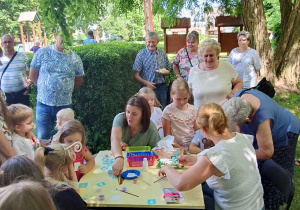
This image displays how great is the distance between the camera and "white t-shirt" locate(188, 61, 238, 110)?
3.57m

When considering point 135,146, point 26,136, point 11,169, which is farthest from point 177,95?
point 11,169

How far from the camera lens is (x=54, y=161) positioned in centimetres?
194

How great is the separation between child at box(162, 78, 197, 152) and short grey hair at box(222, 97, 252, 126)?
101 centimetres

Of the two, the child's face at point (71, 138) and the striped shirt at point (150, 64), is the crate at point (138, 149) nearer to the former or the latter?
the child's face at point (71, 138)

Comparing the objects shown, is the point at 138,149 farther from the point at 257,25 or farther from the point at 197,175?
the point at 257,25

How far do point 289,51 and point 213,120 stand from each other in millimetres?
6928

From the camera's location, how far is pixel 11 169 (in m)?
1.54

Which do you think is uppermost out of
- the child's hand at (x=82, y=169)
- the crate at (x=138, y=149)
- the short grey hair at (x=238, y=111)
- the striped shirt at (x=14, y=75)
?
the striped shirt at (x=14, y=75)

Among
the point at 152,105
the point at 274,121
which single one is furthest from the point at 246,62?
the point at 274,121

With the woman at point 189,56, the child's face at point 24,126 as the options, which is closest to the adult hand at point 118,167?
the child's face at point 24,126

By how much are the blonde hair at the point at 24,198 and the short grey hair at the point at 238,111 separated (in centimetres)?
167

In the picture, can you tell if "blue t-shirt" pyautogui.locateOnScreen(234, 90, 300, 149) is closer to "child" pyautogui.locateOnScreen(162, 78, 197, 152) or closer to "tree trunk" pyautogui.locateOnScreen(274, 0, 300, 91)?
"child" pyautogui.locateOnScreen(162, 78, 197, 152)

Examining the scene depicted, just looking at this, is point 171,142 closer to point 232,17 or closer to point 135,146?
point 135,146

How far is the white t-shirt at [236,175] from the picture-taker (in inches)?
75.4
